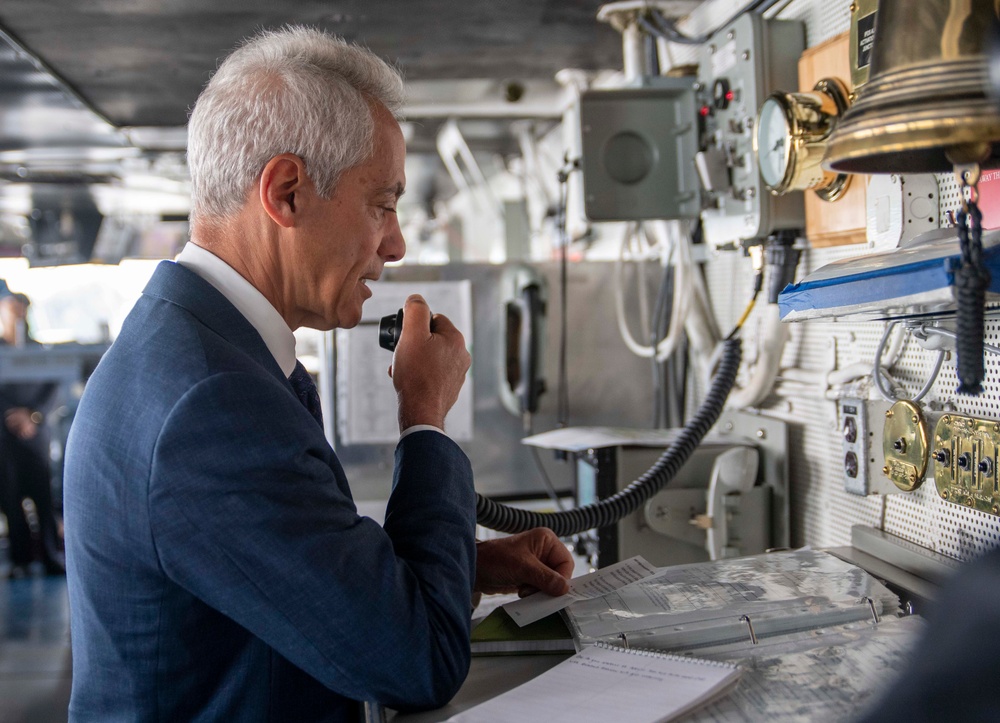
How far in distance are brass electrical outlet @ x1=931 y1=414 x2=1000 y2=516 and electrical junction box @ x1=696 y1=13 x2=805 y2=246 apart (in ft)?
1.85

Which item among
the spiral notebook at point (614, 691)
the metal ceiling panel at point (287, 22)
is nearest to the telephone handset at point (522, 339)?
the metal ceiling panel at point (287, 22)

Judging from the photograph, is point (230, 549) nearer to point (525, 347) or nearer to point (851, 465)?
point (851, 465)

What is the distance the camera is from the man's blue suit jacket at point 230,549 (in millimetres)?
799

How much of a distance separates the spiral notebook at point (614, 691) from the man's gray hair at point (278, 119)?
25.0 inches

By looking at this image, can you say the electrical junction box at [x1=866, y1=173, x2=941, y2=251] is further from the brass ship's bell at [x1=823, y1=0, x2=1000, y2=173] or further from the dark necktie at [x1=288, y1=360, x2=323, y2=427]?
the dark necktie at [x1=288, y1=360, x2=323, y2=427]

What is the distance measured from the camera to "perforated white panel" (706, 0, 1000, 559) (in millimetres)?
1179

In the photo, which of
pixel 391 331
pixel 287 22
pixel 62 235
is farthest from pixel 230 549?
pixel 62 235

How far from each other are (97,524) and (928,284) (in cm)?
92

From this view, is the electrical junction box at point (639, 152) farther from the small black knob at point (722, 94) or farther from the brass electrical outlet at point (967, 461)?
the brass electrical outlet at point (967, 461)

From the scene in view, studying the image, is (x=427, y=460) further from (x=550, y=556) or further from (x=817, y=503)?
(x=817, y=503)

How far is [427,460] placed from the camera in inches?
38.8

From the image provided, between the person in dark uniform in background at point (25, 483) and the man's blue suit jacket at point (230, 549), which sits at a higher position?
the man's blue suit jacket at point (230, 549)

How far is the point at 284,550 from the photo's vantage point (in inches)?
31.2

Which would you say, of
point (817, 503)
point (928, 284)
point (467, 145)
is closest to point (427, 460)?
point (928, 284)
